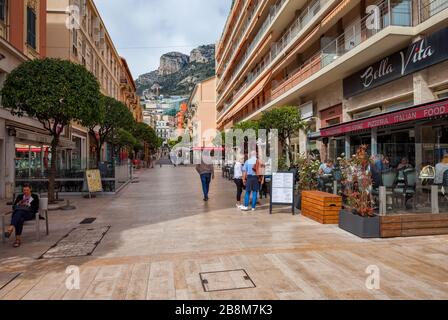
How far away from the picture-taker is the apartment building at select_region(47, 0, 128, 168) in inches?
951

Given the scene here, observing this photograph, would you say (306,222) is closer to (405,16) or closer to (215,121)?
(405,16)

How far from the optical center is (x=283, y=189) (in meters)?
9.45

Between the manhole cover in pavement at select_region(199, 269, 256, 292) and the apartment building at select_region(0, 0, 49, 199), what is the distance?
1264cm

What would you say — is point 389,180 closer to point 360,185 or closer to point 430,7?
point 360,185

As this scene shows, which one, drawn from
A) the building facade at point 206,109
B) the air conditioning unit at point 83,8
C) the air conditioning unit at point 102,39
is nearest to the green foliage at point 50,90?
the air conditioning unit at point 83,8

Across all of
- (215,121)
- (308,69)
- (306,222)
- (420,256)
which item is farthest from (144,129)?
(420,256)

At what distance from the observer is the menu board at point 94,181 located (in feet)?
46.7

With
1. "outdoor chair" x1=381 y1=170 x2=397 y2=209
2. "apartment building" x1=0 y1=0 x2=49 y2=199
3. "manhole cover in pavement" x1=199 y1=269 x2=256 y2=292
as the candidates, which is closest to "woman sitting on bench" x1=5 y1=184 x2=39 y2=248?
"manhole cover in pavement" x1=199 y1=269 x2=256 y2=292

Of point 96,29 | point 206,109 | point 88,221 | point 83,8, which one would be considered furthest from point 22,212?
point 206,109

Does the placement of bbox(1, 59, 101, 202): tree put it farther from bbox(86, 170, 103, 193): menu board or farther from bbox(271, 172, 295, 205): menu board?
bbox(271, 172, 295, 205): menu board

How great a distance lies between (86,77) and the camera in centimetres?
1179

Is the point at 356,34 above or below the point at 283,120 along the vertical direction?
above

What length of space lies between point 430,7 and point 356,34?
13.3 feet

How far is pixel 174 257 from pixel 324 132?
1072 centimetres
